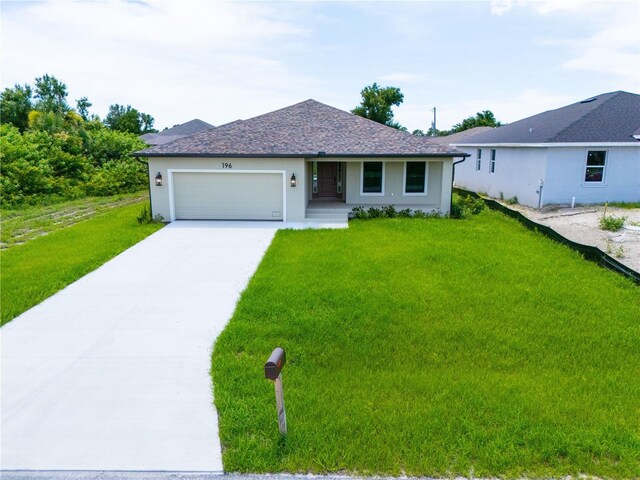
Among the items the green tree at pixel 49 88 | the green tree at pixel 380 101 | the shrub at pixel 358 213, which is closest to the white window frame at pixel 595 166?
the shrub at pixel 358 213

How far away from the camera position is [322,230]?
45.6 ft

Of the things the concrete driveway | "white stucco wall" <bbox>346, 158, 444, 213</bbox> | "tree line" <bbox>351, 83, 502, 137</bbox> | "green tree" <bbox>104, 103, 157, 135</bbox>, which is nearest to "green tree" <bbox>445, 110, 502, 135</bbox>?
"tree line" <bbox>351, 83, 502, 137</bbox>

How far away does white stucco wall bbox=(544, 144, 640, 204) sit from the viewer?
17.5 metres

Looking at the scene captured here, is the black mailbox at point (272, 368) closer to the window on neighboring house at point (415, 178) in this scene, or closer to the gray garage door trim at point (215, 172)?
the gray garage door trim at point (215, 172)

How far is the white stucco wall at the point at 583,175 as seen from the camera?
17.5 m

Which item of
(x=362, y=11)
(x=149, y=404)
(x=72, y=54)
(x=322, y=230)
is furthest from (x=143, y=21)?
(x=149, y=404)

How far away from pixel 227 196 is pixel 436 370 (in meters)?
11.8

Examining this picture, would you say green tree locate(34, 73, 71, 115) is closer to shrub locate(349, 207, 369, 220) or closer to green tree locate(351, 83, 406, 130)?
green tree locate(351, 83, 406, 130)

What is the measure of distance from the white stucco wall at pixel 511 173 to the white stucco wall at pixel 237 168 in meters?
10.3

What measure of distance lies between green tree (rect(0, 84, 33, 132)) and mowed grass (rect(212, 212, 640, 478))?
43.1 meters

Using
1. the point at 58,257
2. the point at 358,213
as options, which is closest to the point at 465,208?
the point at 358,213

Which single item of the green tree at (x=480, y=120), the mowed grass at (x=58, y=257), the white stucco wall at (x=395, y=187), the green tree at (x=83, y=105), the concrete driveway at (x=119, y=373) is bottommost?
the concrete driveway at (x=119, y=373)

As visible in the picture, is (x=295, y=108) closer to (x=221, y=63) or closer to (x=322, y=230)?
(x=221, y=63)

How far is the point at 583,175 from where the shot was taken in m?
17.8
